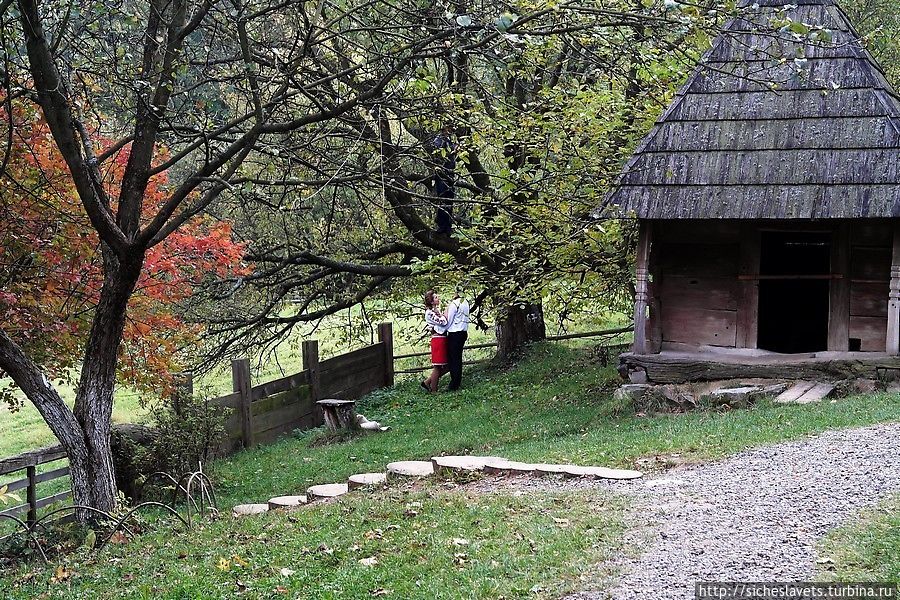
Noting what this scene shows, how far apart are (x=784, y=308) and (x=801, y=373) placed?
155 inches

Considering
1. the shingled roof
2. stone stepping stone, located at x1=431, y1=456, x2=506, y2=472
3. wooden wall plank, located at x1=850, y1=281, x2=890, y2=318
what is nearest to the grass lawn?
stone stepping stone, located at x1=431, y1=456, x2=506, y2=472

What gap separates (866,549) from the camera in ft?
19.2

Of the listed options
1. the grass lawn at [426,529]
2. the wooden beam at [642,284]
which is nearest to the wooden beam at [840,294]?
the grass lawn at [426,529]

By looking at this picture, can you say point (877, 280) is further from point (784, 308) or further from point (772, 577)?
point (772, 577)

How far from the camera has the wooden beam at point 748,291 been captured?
44.0 feet

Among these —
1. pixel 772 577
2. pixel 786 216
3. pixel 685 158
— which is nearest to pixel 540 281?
pixel 685 158

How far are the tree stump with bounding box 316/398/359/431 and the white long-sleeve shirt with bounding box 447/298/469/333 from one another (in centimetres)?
284

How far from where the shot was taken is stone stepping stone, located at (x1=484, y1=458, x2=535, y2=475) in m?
9.30

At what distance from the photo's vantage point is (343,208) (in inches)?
711

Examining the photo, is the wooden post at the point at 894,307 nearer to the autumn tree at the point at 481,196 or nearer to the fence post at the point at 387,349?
the autumn tree at the point at 481,196

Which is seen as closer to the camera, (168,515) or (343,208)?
(168,515)

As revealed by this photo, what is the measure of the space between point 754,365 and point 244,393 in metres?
7.70

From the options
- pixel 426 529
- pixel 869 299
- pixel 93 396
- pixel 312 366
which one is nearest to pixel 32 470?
pixel 93 396

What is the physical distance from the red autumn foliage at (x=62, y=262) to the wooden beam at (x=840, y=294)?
8158 millimetres
